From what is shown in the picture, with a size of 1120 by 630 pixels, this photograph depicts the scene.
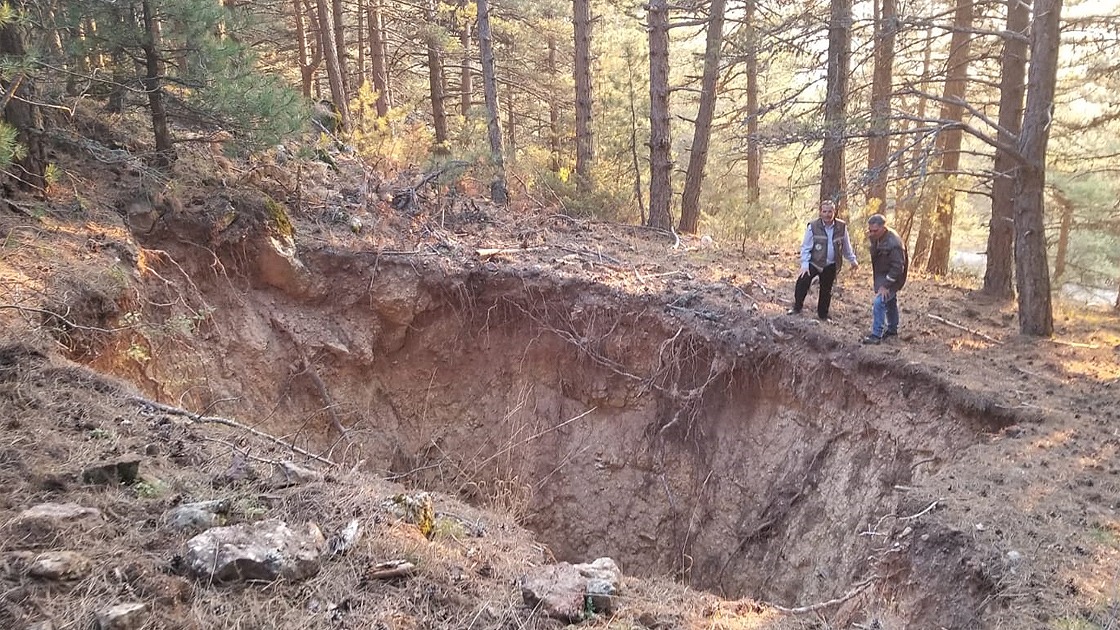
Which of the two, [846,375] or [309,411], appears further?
[309,411]

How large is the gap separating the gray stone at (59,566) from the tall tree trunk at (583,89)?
12.0 meters

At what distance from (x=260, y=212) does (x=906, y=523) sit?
841 centimetres

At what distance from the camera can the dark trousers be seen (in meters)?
7.61

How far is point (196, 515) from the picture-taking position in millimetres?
3391

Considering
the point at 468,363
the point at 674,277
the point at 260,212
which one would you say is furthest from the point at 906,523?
the point at 260,212

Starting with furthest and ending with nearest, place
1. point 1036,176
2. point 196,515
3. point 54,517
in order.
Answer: point 1036,176 < point 196,515 < point 54,517

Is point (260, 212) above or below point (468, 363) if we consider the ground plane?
above

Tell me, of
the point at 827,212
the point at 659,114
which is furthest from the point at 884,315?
the point at 659,114

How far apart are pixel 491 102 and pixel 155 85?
627cm

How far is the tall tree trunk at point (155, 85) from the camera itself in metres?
6.83

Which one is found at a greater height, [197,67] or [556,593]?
[197,67]

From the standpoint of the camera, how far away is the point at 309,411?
28.6 feet

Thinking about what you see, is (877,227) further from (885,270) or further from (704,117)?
(704,117)

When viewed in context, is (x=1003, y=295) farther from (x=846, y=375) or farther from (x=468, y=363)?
(x=468, y=363)
